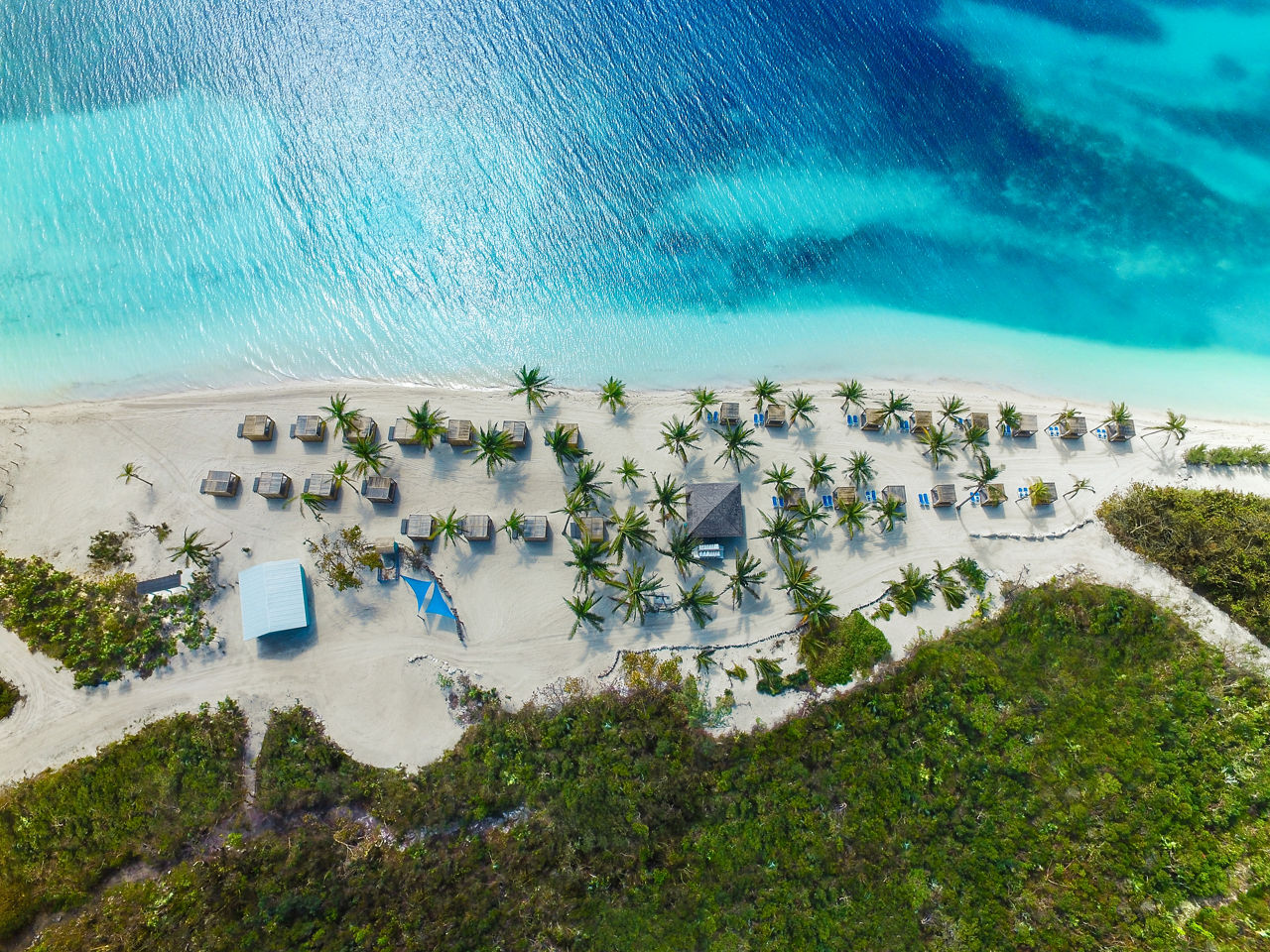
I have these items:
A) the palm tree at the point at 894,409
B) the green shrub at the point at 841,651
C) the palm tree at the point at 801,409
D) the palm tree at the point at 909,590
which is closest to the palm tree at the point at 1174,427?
the palm tree at the point at 894,409

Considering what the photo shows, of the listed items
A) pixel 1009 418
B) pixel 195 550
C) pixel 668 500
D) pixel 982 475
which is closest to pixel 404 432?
pixel 195 550

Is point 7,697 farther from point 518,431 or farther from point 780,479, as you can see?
point 780,479

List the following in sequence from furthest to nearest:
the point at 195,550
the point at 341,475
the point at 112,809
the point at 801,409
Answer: the point at 801,409, the point at 341,475, the point at 195,550, the point at 112,809

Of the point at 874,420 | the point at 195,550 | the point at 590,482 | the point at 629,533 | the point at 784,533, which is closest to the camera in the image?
the point at 195,550

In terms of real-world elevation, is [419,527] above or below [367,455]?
below

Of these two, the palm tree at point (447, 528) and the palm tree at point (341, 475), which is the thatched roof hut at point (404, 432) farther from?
the palm tree at point (447, 528)


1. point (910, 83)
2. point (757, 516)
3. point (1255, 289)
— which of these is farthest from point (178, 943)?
point (1255, 289)

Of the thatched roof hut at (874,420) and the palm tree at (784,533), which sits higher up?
the thatched roof hut at (874,420)

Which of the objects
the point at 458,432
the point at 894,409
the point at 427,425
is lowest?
the point at 894,409
